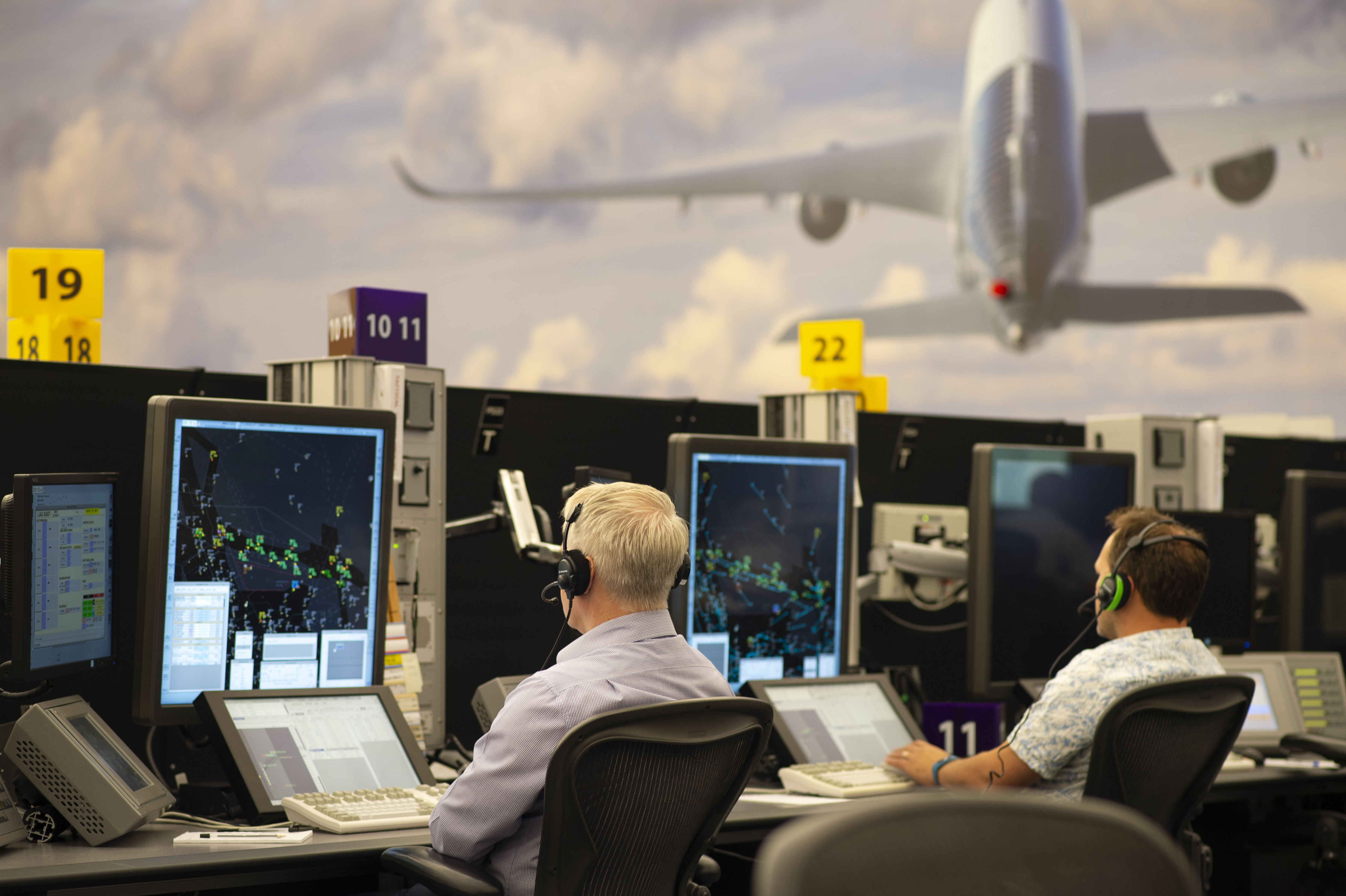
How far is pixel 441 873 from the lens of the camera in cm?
161

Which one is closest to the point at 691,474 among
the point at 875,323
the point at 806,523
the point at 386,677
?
the point at 806,523

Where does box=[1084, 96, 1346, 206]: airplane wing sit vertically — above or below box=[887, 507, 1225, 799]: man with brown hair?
above

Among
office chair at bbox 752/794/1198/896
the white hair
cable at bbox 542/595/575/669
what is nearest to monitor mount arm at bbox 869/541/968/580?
cable at bbox 542/595/575/669

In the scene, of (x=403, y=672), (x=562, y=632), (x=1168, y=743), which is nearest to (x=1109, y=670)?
(x=1168, y=743)

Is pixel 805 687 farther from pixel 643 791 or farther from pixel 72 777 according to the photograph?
pixel 72 777

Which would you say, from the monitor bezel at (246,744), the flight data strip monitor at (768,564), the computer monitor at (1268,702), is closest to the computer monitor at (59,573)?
the monitor bezel at (246,744)

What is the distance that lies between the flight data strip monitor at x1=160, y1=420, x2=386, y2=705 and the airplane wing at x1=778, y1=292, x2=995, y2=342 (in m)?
5.74

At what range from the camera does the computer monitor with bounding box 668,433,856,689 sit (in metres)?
2.57

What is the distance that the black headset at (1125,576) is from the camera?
2.45 meters

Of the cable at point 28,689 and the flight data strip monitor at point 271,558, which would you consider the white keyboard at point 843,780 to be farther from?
the cable at point 28,689

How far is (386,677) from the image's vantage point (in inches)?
92.1

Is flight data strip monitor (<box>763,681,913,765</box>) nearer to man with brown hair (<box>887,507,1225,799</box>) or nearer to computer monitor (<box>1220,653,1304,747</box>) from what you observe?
man with brown hair (<box>887,507,1225,799</box>)

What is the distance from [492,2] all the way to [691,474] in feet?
18.3

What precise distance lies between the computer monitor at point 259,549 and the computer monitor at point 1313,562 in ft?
8.12
